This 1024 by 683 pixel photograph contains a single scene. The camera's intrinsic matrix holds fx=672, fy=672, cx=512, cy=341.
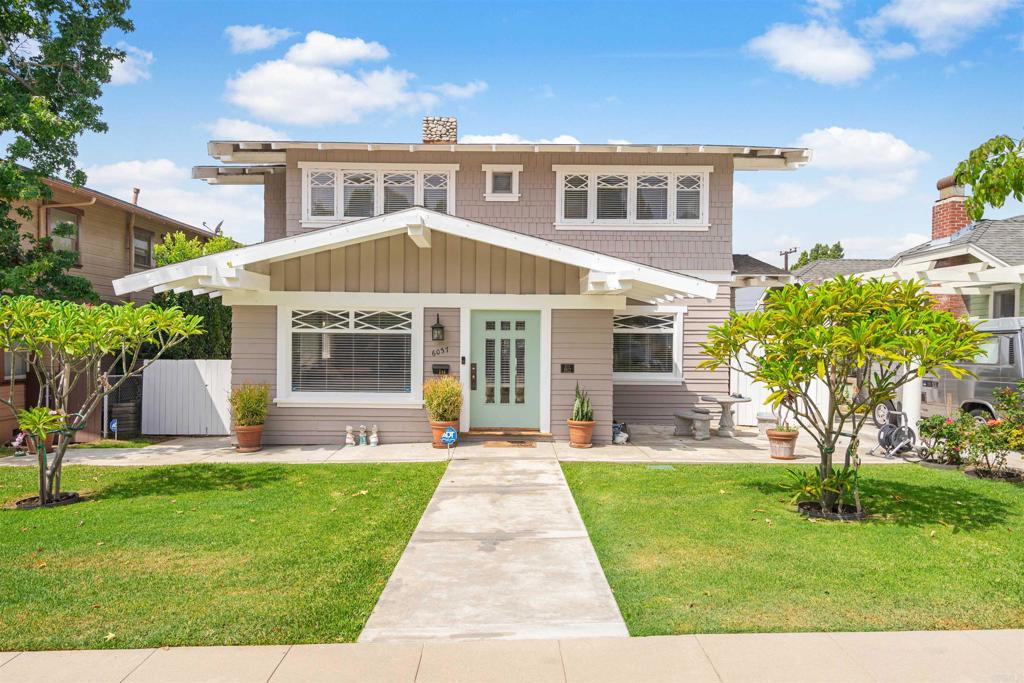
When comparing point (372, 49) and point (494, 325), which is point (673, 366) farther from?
point (372, 49)

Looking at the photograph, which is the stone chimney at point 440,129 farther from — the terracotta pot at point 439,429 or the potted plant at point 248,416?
the potted plant at point 248,416

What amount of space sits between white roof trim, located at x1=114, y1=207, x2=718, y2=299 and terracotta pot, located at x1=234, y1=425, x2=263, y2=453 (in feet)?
7.18

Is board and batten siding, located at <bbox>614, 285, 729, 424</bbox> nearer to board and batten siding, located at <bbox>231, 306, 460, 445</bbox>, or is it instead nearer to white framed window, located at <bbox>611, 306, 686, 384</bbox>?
white framed window, located at <bbox>611, 306, 686, 384</bbox>

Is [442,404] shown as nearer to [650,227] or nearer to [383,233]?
[383,233]

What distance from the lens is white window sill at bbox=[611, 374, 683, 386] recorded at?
13344 mm

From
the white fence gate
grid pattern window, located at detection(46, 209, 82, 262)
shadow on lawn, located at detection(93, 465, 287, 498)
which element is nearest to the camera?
shadow on lawn, located at detection(93, 465, 287, 498)

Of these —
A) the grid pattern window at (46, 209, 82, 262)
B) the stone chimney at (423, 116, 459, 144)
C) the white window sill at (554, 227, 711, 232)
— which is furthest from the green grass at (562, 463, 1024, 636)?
the grid pattern window at (46, 209, 82, 262)

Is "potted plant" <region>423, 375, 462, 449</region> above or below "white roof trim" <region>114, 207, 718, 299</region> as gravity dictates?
below

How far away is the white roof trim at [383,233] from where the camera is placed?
379 inches

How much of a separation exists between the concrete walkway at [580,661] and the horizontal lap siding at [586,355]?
6942mm

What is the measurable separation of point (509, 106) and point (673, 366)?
20.3 feet

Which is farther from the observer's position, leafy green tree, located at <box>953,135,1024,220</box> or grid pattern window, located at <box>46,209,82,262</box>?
grid pattern window, located at <box>46,209,82,262</box>

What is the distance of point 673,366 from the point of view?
13461 millimetres

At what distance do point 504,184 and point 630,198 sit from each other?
252 centimetres
